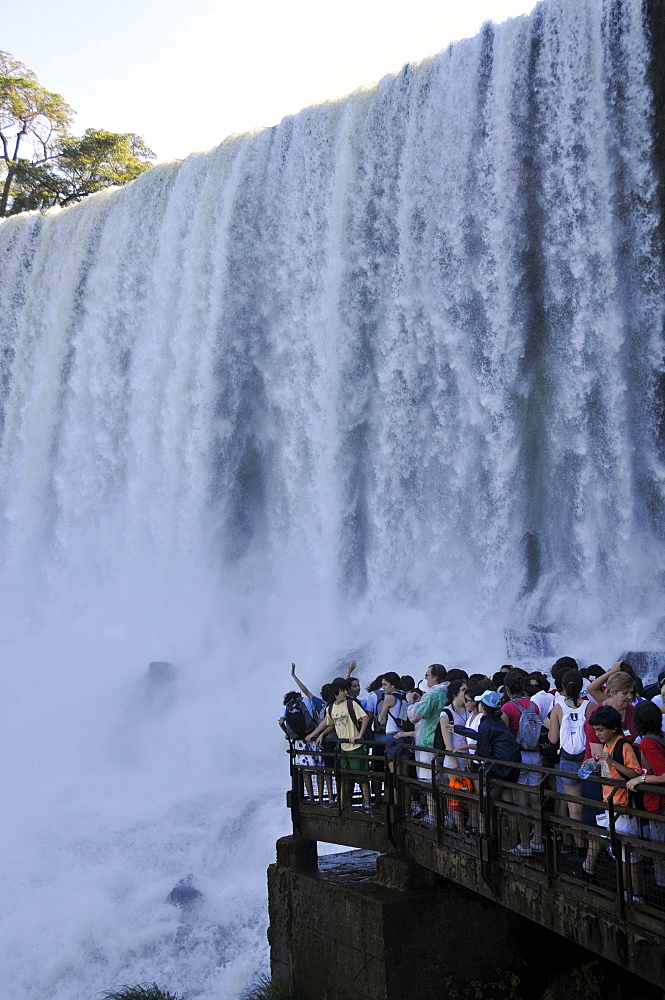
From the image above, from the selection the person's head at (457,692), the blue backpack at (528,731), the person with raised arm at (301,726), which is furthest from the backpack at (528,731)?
the person with raised arm at (301,726)

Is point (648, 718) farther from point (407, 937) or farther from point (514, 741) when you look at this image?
point (407, 937)

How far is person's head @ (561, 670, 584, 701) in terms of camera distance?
22.0 ft

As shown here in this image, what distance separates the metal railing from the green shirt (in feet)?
0.53

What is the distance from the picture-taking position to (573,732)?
263 inches

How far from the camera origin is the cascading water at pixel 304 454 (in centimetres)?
1516

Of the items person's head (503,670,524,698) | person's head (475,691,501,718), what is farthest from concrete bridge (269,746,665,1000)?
person's head (503,670,524,698)

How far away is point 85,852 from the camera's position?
14172 mm

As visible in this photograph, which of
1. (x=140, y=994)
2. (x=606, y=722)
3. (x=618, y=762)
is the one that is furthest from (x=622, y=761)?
(x=140, y=994)

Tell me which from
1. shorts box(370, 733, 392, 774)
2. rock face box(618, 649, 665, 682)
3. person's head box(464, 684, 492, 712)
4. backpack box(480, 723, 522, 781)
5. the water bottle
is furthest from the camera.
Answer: rock face box(618, 649, 665, 682)

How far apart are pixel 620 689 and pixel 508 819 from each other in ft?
4.07

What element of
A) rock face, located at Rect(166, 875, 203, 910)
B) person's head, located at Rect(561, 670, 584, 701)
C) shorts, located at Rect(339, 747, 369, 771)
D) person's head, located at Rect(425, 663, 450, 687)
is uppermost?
person's head, located at Rect(425, 663, 450, 687)

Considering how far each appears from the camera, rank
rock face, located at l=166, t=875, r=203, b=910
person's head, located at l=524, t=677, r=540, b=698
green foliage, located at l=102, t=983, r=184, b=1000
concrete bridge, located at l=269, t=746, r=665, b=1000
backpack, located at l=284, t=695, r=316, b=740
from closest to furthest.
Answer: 1. concrete bridge, located at l=269, t=746, r=665, b=1000
2. person's head, located at l=524, t=677, r=540, b=698
3. backpack, located at l=284, t=695, r=316, b=740
4. green foliage, located at l=102, t=983, r=184, b=1000
5. rock face, located at l=166, t=875, r=203, b=910

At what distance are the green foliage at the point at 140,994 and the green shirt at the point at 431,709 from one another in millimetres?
4774

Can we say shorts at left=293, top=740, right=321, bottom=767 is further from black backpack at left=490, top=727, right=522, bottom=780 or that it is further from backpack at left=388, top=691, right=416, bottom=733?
black backpack at left=490, top=727, right=522, bottom=780
